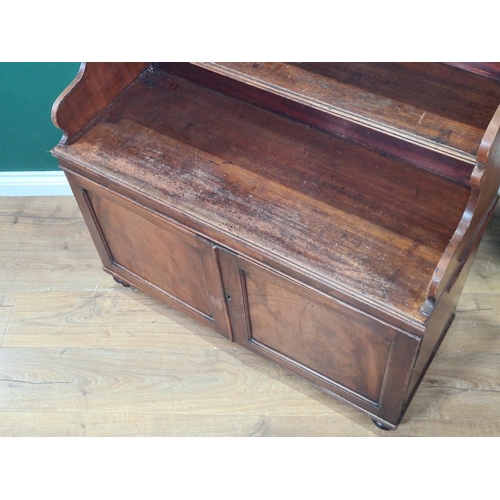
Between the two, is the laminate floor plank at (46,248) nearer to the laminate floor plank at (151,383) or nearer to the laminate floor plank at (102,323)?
the laminate floor plank at (102,323)

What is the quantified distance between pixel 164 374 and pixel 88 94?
77cm

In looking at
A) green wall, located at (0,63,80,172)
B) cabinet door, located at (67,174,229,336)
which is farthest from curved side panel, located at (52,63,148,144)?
green wall, located at (0,63,80,172)

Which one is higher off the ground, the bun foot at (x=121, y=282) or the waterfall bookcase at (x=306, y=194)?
the waterfall bookcase at (x=306, y=194)

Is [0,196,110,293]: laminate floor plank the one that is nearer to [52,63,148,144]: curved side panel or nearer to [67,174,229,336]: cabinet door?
[67,174,229,336]: cabinet door

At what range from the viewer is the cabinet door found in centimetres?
149

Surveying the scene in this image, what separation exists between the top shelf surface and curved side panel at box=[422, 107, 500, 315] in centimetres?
5

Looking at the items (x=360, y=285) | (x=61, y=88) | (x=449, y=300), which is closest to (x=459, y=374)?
(x=449, y=300)

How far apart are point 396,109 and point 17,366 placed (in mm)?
1260

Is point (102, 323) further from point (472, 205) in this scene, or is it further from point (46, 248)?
point (472, 205)

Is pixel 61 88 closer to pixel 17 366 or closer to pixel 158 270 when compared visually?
pixel 158 270

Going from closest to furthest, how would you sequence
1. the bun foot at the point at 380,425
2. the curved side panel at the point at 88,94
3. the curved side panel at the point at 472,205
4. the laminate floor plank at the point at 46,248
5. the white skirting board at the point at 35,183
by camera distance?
the curved side panel at the point at 472,205 → the curved side panel at the point at 88,94 → the bun foot at the point at 380,425 → the laminate floor plank at the point at 46,248 → the white skirting board at the point at 35,183

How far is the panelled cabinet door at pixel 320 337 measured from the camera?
4.31 feet

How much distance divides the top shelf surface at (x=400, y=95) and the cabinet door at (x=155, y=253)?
0.39 m

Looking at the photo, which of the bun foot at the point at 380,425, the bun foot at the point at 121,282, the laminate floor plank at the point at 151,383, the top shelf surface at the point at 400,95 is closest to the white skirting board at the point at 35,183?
the bun foot at the point at 121,282
